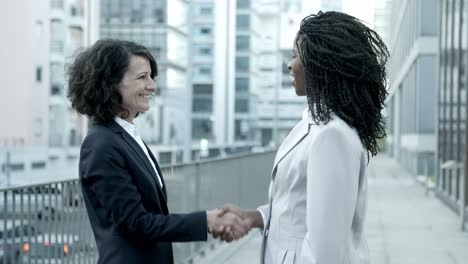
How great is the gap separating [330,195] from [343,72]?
1.28ft

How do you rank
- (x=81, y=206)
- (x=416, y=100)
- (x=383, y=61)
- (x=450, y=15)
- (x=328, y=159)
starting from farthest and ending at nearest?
(x=416, y=100), (x=450, y=15), (x=81, y=206), (x=383, y=61), (x=328, y=159)

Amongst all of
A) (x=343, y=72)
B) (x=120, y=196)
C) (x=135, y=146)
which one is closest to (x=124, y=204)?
(x=120, y=196)

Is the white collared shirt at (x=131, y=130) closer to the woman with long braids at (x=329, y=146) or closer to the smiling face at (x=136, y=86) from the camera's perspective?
the smiling face at (x=136, y=86)

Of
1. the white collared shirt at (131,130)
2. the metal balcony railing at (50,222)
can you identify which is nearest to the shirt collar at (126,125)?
→ the white collared shirt at (131,130)

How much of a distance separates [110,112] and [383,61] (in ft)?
3.20

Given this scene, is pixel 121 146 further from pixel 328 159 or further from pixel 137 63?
pixel 328 159

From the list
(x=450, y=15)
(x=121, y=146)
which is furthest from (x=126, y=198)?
(x=450, y=15)

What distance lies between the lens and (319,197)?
2191 millimetres

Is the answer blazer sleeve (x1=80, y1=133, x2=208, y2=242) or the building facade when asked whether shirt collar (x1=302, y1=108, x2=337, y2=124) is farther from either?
the building facade

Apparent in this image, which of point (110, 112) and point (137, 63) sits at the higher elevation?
point (137, 63)

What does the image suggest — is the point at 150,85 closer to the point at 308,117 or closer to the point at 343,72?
the point at 308,117

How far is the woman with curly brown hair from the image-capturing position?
263 centimetres

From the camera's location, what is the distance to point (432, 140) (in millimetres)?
30625

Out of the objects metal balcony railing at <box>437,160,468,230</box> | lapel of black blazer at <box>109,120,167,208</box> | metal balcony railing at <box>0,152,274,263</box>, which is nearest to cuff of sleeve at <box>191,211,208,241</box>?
lapel of black blazer at <box>109,120,167,208</box>
